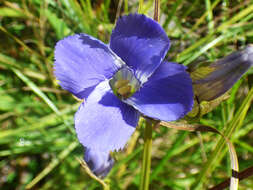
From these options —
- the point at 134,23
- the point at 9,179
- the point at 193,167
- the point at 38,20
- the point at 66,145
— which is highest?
the point at 134,23

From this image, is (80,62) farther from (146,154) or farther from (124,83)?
(146,154)

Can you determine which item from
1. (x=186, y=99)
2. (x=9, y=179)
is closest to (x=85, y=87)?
(x=186, y=99)

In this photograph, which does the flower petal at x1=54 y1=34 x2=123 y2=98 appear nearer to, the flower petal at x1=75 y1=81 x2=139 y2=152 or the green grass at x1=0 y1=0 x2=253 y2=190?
the flower petal at x1=75 y1=81 x2=139 y2=152

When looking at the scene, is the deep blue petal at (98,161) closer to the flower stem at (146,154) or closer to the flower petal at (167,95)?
the flower stem at (146,154)

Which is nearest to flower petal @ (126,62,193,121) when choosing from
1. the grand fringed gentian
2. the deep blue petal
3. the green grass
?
the grand fringed gentian

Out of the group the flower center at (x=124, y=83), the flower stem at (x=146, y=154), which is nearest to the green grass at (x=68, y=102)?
the flower stem at (x=146, y=154)

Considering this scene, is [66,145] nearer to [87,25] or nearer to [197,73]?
[87,25]
